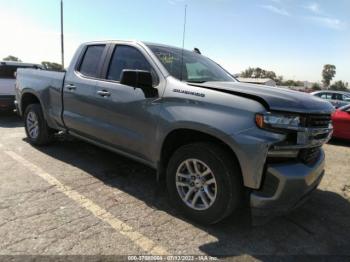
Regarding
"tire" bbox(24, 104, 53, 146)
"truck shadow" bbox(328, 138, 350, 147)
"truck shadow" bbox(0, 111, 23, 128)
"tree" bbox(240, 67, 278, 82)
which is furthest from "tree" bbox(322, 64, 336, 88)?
"tire" bbox(24, 104, 53, 146)

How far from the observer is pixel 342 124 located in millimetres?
9562

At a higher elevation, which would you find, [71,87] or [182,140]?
[71,87]

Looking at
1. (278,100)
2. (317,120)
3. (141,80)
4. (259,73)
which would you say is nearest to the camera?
(278,100)

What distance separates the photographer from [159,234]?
3611mm

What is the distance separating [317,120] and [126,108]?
2200mm

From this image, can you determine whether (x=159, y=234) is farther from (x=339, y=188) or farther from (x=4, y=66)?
(x=4, y=66)

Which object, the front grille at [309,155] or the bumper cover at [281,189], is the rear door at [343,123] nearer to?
the front grille at [309,155]

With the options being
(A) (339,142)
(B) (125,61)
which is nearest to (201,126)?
(B) (125,61)

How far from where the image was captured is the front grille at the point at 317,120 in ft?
11.2

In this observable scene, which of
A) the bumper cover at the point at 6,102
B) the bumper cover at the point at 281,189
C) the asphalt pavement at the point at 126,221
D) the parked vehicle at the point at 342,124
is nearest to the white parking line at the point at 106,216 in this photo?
the asphalt pavement at the point at 126,221

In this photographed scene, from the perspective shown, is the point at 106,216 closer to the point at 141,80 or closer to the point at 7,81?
the point at 141,80

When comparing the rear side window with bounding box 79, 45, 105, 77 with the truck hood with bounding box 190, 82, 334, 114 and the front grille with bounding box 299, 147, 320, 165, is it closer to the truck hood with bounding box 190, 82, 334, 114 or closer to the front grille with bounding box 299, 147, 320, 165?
the truck hood with bounding box 190, 82, 334, 114

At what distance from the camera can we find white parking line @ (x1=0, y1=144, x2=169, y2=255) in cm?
336

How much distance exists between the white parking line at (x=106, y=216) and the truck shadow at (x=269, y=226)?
1.54 ft
